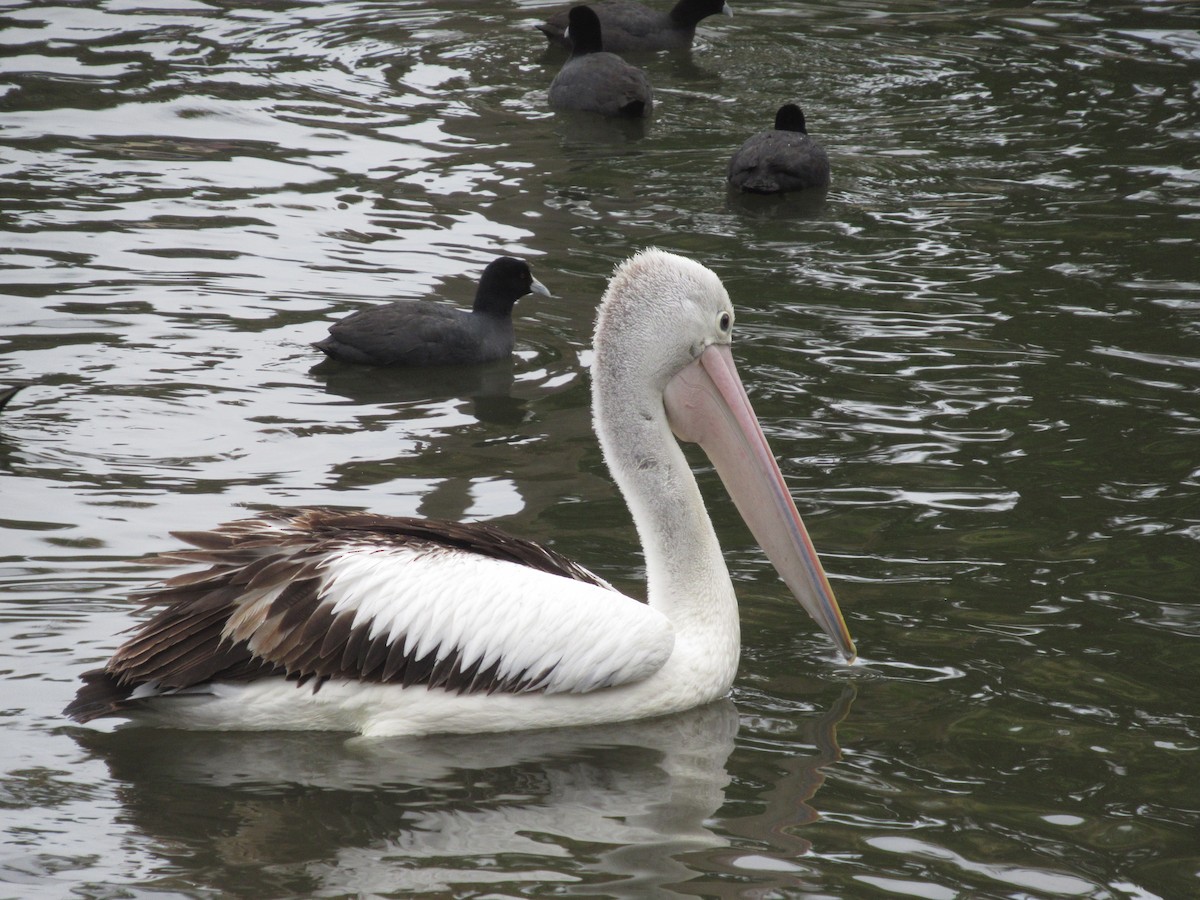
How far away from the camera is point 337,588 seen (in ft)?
13.6

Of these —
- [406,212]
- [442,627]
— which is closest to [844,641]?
[442,627]

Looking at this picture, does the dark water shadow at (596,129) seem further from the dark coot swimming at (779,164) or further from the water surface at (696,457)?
the dark coot swimming at (779,164)

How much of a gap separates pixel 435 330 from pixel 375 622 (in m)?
3.26

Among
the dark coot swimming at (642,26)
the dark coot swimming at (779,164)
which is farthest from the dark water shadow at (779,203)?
the dark coot swimming at (642,26)

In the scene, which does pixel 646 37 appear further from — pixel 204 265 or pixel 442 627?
pixel 442 627

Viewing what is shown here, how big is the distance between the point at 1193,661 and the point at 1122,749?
→ 23.1 inches

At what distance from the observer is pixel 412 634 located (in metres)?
4.15

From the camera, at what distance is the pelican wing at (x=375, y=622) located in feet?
13.4

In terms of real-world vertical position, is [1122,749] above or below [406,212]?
Result: below

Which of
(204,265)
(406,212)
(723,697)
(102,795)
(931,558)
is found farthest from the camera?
(406,212)

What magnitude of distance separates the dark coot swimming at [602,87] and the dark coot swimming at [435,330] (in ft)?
14.2

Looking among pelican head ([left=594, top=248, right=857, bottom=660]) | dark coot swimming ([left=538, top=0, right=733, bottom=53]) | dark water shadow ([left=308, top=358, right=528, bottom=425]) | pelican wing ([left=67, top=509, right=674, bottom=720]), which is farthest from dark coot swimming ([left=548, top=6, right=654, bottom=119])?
pelican wing ([left=67, top=509, right=674, bottom=720])

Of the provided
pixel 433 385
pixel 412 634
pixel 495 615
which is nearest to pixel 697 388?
pixel 495 615

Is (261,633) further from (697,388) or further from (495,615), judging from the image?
(697,388)
